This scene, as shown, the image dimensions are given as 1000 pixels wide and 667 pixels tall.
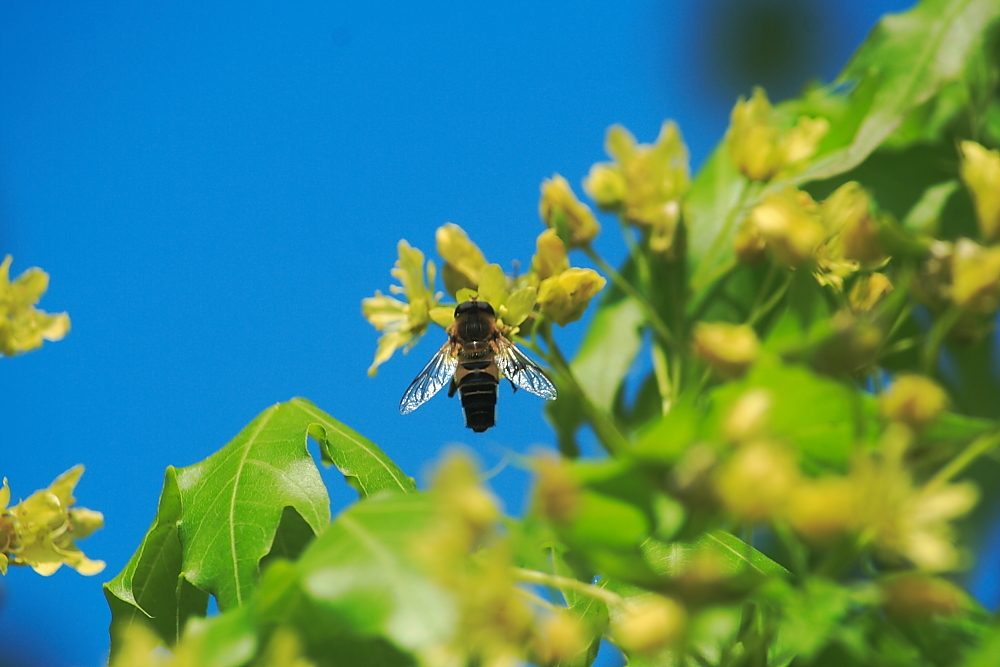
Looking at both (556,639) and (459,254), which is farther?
(459,254)

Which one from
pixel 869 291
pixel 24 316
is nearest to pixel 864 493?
pixel 869 291

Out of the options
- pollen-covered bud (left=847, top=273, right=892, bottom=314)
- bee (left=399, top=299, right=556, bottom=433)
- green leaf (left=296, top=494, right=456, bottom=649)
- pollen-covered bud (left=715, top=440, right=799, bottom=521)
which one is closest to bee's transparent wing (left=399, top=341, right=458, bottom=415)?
bee (left=399, top=299, right=556, bottom=433)

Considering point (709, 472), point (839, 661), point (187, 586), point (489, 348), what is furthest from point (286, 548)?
point (709, 472)

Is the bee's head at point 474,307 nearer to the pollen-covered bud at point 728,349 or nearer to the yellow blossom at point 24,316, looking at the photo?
the yellow blossom at point 24,316

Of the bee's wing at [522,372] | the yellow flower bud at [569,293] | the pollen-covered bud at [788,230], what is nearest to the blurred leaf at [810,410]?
the pollen-covered bud at [788,230]

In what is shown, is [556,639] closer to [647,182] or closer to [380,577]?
[380,577]

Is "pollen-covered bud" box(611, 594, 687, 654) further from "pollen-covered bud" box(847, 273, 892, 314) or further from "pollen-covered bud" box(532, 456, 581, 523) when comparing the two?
"pollen-covered bud" box(847, 273, 892, 314)
